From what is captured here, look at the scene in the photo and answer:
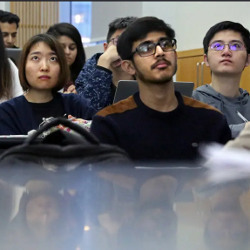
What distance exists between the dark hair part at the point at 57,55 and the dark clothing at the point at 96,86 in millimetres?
107

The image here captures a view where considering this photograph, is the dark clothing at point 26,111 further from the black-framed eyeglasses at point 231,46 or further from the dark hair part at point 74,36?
the dark hair part at point 74,36

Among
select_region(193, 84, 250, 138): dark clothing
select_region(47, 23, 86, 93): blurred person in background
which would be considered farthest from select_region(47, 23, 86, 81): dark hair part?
select_region(193, 84, 250, 138): dark clothing

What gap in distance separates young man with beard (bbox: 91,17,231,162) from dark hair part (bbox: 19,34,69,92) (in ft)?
0.51

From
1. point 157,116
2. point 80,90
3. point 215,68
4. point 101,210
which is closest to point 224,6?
point 80,90

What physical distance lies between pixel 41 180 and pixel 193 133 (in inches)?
5.7

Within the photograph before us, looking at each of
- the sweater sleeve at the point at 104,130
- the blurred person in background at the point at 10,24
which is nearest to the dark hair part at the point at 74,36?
the blurred person in background at the point at 10,24

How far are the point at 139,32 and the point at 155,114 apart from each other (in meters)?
0.15

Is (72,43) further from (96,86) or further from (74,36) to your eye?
(96,86)

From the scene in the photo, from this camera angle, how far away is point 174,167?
1.03 feet

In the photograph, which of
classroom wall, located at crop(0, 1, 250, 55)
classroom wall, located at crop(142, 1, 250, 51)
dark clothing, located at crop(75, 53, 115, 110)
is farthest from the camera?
classroom wall, located at crop(142, 1, 250, 51)

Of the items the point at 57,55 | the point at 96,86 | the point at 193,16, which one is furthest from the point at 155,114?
the point at 193,16

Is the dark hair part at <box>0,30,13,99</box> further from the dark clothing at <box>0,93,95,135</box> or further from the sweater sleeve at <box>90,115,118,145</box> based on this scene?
the sweater sleeve at <box>90,115,118,145</box>

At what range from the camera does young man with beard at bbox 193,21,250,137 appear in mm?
657

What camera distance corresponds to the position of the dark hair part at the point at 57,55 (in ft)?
2.27
